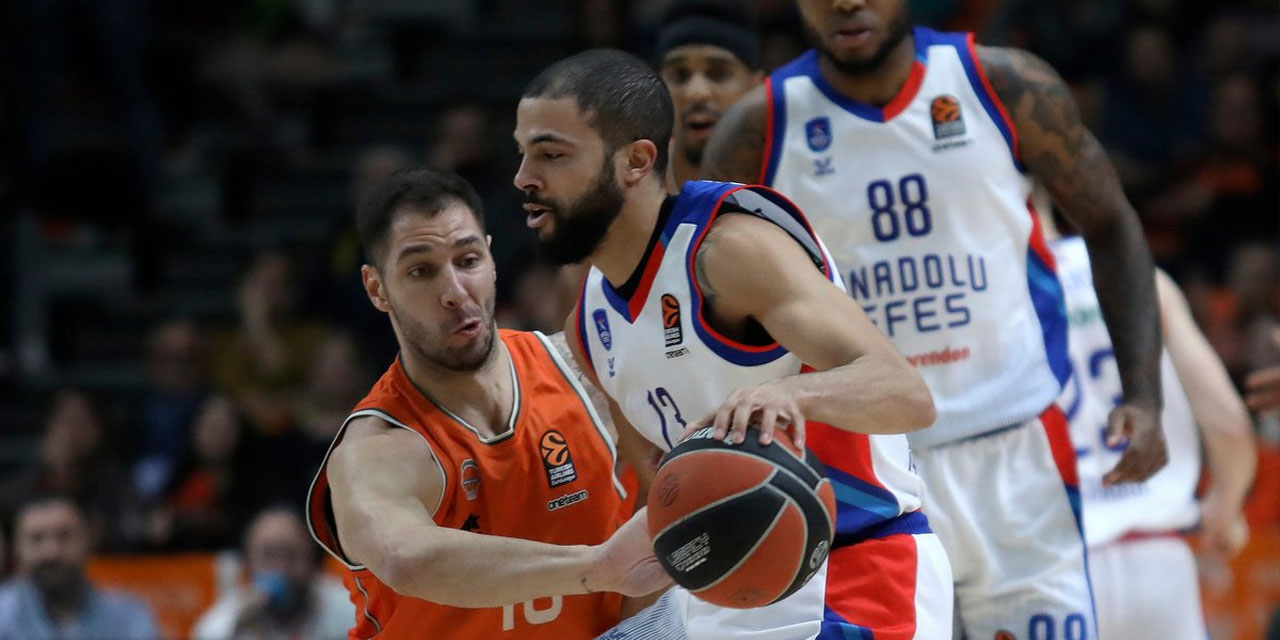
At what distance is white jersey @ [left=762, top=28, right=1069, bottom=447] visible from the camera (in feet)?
15.6

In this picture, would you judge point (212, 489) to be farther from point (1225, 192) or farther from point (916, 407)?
point (916, 407)

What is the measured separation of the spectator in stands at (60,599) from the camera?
8.77 metres

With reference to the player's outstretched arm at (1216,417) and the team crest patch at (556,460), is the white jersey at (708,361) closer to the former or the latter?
the team crest patch at (556,460)

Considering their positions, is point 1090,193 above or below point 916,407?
above

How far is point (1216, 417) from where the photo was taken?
6.00 meters

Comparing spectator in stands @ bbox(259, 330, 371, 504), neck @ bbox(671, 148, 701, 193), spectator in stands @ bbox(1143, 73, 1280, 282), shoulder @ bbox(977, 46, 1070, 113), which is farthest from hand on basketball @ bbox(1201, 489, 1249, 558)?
Answer: spectator in stands @ bbox(259, 330, 371, 504)

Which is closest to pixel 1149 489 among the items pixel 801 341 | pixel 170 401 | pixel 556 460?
pixel 556 460

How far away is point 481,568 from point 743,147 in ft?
5.36

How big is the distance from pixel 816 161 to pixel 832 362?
1418 mm

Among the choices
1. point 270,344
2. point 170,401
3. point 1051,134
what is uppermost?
point 270,344

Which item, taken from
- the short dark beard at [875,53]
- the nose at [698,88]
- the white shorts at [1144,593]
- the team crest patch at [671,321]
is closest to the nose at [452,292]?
the team crest patch at [671,321]

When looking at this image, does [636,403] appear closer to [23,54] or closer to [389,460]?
[389,460]

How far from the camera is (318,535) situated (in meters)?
4.47

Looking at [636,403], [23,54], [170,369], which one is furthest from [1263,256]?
[23,54]
